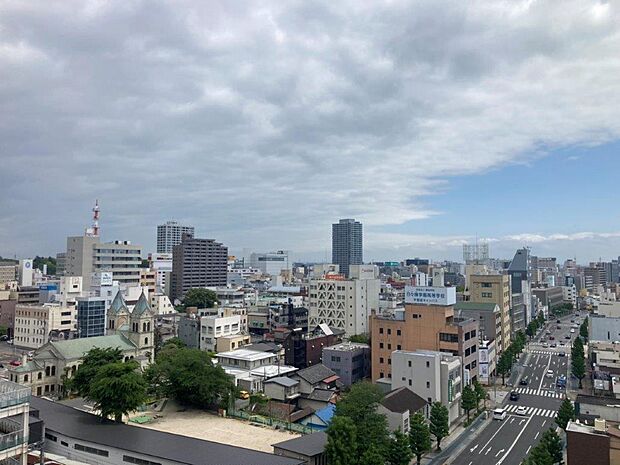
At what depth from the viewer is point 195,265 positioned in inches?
6363

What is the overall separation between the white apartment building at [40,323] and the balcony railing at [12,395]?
64.4 metres

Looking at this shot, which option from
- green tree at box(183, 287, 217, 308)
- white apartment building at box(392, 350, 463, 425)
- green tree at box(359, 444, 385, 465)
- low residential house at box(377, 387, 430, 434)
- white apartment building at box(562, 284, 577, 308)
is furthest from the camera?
white apartment building at box(562, 284, 577, 308)

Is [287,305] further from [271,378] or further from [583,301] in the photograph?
[583,301]

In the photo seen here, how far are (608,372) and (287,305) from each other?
61688 millimetres

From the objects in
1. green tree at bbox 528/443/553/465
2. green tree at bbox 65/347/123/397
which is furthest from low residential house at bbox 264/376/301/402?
green tree at bbox 528/443/553/465

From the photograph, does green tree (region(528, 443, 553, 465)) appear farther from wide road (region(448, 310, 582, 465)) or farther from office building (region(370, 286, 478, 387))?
office building (region(370, 286, 478, 387))

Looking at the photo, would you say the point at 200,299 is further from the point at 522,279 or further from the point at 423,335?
the point at 522,279

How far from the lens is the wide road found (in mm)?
41500

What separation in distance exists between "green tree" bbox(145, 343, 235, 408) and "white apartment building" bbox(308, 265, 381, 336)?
44.4 m

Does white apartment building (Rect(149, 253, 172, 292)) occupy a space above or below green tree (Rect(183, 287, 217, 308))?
above

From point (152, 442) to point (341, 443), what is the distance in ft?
43.4

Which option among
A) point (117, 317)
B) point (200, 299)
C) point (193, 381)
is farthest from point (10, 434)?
point (200, 299)

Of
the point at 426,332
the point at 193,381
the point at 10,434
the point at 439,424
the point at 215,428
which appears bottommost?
the point at 215,428

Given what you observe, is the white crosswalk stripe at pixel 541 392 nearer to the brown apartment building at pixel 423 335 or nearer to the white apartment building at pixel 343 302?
the brown apartment building at pixel 423 335
